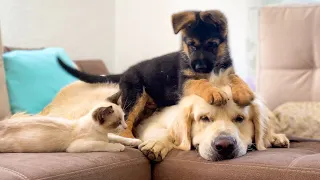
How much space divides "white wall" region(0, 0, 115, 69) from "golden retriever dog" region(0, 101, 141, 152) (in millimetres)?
1609

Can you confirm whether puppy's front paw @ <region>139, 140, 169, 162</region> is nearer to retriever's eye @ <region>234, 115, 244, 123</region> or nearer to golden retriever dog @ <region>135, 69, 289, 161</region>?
golden retriever dog @ <region>135, 69, 289, 161</region>

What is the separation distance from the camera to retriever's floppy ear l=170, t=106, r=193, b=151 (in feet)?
6.15

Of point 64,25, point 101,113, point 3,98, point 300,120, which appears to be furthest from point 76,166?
point 64,25

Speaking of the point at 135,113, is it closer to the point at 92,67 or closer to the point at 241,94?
the point at 241,94

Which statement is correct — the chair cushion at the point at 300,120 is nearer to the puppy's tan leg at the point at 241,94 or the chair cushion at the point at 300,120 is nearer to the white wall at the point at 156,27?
the puppy's tan leg at the point at 241,94

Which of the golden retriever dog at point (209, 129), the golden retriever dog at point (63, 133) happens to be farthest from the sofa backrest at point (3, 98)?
the golden retriever dog at point (63, 133)

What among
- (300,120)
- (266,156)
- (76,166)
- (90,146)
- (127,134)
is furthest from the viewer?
(300,120)

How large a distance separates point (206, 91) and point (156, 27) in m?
2.05

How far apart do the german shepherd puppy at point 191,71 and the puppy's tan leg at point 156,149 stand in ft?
0.77

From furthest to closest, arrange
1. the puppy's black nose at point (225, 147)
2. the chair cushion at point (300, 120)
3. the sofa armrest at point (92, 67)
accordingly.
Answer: the sofa armrest at point (92, 67) → the chair cushion at point (300, 120) → the puppy's black nose at point (225, 147)

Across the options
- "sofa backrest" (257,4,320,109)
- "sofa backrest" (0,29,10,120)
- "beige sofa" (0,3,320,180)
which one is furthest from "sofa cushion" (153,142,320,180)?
"sofa backrest" (0,29,10,120)

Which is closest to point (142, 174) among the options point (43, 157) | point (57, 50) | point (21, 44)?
point (43, 157)

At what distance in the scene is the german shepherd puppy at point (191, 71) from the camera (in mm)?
1765

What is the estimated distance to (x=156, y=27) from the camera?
370cm
